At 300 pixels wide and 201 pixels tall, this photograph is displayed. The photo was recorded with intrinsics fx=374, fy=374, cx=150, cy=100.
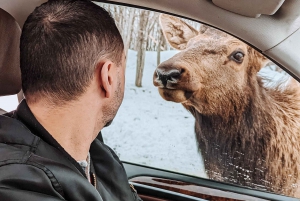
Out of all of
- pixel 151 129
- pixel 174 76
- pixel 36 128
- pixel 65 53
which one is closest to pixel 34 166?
pixel 36 128

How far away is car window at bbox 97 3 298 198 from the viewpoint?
2.38 metres

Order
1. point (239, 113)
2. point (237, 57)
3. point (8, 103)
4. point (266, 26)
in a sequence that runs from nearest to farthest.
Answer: point (266, 26) → point (8, 103) → point (237, 57) → point (239, 113)

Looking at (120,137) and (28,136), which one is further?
(120,137)

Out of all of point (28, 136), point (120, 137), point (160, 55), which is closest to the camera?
point (28, 136)

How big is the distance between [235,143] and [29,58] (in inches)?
71.3

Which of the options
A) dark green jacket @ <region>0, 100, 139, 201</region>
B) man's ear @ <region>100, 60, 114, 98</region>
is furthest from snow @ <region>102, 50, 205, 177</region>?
dark green jacket @ <region>0, 100, 139, 201</region>

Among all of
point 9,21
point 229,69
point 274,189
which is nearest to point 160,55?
point 229,69

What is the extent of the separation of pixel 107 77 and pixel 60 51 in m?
0.15

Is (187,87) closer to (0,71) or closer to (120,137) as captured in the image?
(120,137)

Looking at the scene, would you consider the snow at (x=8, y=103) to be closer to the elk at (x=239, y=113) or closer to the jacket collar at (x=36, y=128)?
the jacket collar at (x=36, y=128)

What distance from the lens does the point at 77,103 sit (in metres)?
1.02

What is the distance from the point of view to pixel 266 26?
1183 millimetres

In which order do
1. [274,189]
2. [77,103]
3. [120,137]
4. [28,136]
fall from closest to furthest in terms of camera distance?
[28,136] → [77,103] → [274,189] → [120,137]

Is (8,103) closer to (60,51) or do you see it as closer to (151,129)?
(60,51)
